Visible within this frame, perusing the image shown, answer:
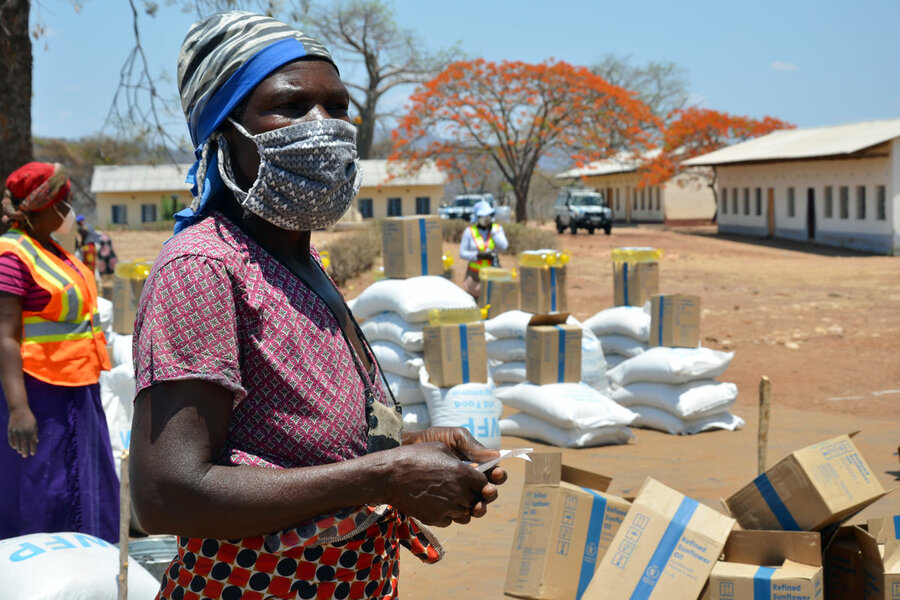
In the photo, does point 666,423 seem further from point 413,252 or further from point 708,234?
point 708,234

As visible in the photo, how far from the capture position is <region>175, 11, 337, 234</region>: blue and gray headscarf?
4.49ft

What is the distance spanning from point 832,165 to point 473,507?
24.7 meters

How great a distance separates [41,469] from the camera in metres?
3.30

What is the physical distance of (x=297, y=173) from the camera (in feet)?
4.54

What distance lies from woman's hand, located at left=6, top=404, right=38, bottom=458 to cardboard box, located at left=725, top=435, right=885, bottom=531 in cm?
247

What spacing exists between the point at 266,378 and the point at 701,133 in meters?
38.4

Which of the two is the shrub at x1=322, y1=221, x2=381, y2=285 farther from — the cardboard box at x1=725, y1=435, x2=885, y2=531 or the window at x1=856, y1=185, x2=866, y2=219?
the cardboard box at x1=725, y1=435, x2=885, y2=531

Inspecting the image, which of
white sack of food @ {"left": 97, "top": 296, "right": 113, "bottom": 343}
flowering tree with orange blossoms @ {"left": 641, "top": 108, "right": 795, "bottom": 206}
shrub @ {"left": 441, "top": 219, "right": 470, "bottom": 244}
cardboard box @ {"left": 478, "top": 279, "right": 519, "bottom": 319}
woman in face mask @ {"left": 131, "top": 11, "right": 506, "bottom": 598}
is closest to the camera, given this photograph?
woman in face mask @ {"left": 131, "top": 11, "right": 506, "bottom": 598}

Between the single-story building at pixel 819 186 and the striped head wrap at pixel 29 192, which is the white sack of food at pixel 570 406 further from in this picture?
the single-story building at pixel 819 186

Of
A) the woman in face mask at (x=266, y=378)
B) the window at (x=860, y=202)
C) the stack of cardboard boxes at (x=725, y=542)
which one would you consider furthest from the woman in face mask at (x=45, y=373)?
the window at (x=860, y=202)

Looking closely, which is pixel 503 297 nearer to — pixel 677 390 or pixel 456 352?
pixel 677 390

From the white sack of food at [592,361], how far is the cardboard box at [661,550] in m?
3.99

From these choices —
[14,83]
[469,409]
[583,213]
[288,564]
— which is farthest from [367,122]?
[288,564]

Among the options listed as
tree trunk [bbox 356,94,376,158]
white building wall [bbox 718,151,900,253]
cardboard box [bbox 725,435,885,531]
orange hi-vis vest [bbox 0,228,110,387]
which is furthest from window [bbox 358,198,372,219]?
cardboard box [bbox 725,435,885,531]
